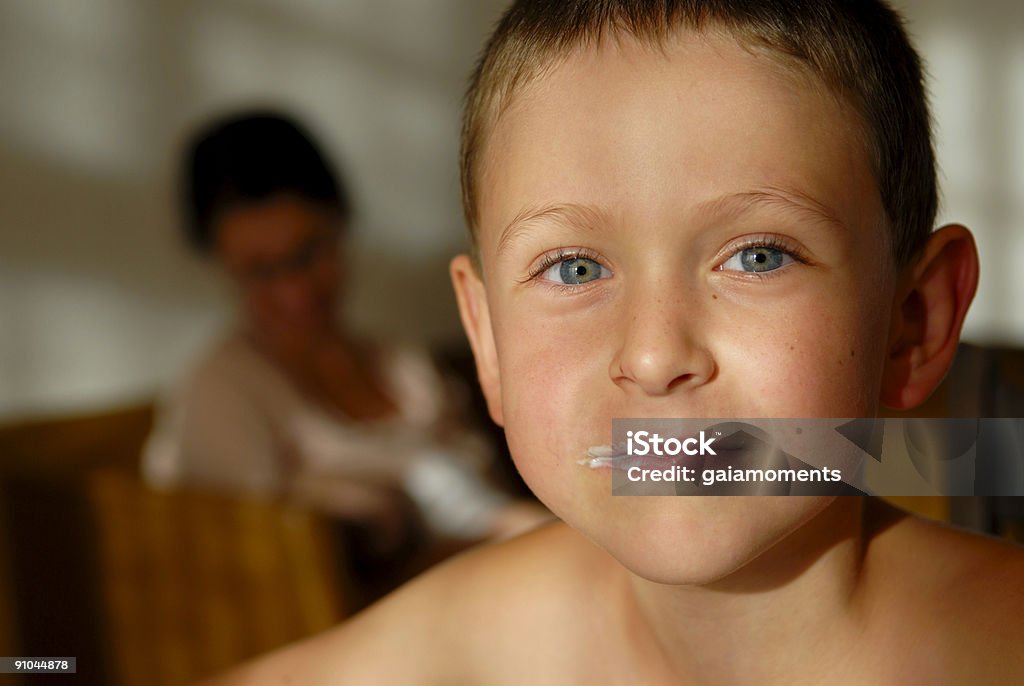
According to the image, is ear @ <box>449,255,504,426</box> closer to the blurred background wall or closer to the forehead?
the forehead

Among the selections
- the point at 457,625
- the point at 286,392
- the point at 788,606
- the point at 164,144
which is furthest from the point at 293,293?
the point at 788,606

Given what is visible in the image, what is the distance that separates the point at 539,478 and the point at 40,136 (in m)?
1.69

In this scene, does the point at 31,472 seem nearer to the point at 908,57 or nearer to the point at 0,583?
the point at 0,583

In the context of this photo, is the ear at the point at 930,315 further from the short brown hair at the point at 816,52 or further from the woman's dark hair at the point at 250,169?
the woman's dark hair at the point at 250,169

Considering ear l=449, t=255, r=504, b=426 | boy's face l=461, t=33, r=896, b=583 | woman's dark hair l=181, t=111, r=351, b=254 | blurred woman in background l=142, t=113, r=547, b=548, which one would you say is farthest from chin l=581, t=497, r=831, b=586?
woman's dark hair l=181, t=111, r=351, b=254

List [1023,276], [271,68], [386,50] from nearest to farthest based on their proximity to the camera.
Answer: [1023,276] < [271,68] < [386,50]

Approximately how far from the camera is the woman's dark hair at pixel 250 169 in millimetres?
1524

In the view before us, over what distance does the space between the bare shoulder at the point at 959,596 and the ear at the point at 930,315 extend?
6 cm

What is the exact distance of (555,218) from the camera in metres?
0.35

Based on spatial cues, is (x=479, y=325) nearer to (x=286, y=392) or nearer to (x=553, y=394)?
(x=553, y=394)

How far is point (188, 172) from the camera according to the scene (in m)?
1.58

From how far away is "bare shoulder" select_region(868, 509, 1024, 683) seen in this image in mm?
363

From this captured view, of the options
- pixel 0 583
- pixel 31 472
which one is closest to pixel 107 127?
pixel 31 472

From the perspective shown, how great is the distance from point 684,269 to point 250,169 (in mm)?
1281
